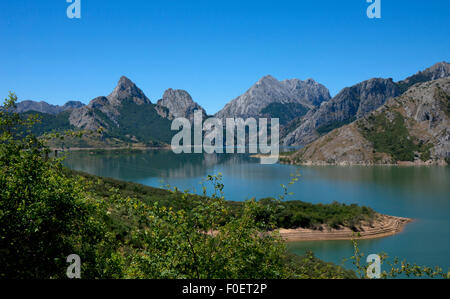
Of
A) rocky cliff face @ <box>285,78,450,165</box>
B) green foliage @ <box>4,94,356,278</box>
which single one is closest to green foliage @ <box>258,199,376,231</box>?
green foliage @ <box>4,94,356,278</box>

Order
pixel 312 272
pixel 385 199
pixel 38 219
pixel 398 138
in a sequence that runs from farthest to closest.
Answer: pixel 398 138, pixel 385 199, pixel 312 272, pixel 38 219

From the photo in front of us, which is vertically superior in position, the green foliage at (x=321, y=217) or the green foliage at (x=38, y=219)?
the green foliage at (x=38, y=219)

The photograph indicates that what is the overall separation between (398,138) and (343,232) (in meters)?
152

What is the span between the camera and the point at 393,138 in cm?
17662

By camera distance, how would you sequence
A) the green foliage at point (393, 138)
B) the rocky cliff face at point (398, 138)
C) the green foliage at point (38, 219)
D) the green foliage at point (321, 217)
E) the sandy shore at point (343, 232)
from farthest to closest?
1. the green foliage at point (393, 138)
2. the rocky cliff face at point (398, 138)
3. the green foliage at point (321, 217)
4. the sandy shore at point (343, 232)
5. the green foliage at point (38, 219)

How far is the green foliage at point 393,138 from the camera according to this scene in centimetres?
16300

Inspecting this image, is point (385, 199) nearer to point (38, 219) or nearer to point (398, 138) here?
point (38, 219)

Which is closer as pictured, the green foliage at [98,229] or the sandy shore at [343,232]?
the green foliage at [98,229]

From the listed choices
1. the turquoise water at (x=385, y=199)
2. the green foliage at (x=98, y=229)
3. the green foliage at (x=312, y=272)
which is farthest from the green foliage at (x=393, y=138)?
the green foliage at (x=98, y=229)

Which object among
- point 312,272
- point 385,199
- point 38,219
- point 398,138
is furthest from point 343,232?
point 398,138

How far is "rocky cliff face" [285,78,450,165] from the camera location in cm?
15988

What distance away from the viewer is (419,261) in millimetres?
37344

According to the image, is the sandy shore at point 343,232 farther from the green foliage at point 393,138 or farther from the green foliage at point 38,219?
the green foliage at point 393,138

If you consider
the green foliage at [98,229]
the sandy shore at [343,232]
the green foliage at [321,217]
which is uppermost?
the green foliage at [98,229]
